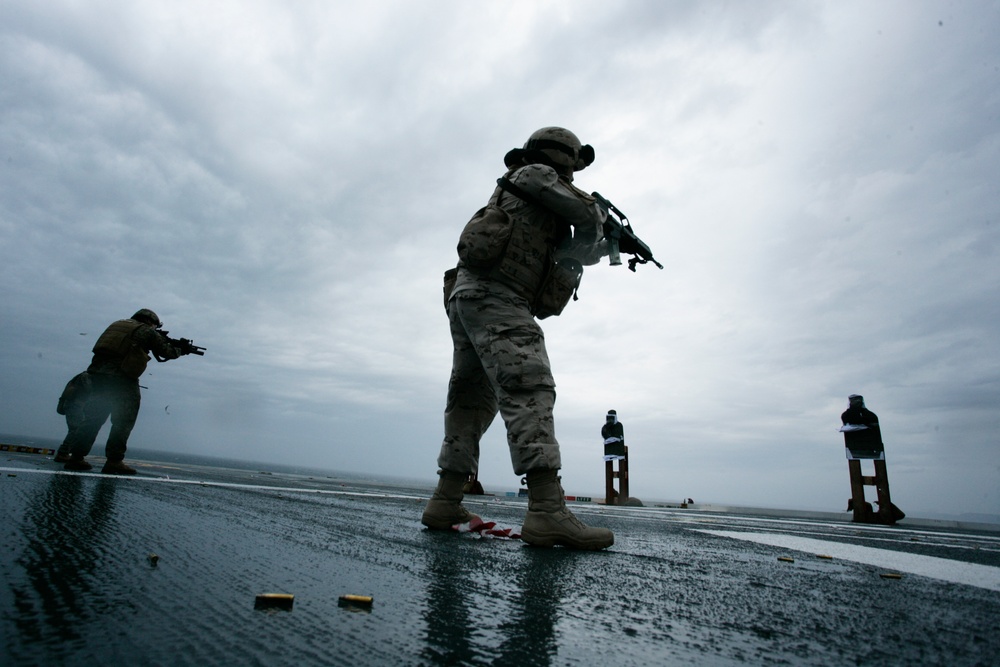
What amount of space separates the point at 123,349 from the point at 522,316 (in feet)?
13.9

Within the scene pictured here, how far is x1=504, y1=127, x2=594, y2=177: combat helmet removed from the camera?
2748 mm

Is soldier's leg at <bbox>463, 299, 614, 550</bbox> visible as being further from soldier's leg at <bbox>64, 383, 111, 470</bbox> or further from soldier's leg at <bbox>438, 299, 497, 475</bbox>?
soldier's leg at <bbox>64, 383, 111, 470</bbox>

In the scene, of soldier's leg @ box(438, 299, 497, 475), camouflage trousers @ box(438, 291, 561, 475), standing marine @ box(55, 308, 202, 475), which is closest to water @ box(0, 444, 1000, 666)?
camouflage trousers @ box(438, 291, 561, 475)

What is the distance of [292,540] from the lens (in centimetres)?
158

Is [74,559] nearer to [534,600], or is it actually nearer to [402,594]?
[402,594]

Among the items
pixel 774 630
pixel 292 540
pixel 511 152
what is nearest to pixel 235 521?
pixel 292 540

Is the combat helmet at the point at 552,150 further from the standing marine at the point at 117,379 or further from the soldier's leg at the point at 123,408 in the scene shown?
the soldier's leg at the point at 123,408

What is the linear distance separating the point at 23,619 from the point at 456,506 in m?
2.02

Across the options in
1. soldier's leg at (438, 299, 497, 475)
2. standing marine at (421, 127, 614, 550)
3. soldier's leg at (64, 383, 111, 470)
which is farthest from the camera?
soldier's leg at (64, 383, 111, 470)

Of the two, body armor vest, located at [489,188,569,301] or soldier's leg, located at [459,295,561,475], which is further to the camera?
body armor vest, located at [489,188,569,301]

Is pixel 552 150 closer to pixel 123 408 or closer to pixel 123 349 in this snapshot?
pixel 123 349

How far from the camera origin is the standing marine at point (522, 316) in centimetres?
216

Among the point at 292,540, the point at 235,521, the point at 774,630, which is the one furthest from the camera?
the point at 235,521

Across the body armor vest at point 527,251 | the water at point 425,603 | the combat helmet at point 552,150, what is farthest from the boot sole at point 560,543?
the combat helmet at point 552,150
